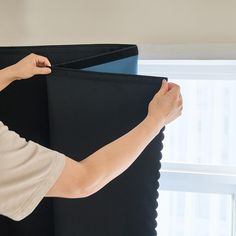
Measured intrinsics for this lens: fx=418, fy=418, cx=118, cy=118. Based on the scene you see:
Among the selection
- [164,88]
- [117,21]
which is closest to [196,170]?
[117,21]

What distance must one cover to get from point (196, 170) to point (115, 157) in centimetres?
82

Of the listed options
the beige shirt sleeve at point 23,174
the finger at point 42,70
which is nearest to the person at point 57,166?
the beige shirt sleeve at point 23,174

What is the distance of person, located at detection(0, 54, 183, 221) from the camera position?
2.65 ft

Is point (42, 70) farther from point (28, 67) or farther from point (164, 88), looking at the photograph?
point (164, 88)

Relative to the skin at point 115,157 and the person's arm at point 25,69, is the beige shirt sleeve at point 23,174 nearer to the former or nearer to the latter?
the skin at point 115,157

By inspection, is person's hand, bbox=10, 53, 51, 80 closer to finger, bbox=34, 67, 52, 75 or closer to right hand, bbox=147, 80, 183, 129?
finger, bbox=34, 67, 52, 75

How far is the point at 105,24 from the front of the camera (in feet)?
4.70

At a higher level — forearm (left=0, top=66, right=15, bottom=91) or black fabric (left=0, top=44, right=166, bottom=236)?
forearm (left=0, top=66, right=15, bottom=91)

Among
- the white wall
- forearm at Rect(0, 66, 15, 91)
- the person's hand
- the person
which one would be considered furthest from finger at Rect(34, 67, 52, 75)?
A: the white wall

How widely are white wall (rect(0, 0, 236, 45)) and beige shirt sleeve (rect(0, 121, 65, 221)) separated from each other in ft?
2.30

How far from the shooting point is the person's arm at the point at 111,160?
0.85 m

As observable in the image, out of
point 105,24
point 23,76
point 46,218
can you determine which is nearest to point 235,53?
point 105,24

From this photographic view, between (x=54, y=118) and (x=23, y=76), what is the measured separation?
144 millimetres

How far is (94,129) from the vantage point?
41.4 inches
